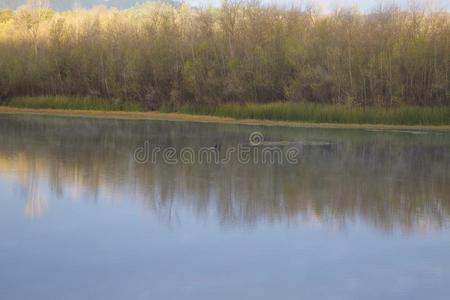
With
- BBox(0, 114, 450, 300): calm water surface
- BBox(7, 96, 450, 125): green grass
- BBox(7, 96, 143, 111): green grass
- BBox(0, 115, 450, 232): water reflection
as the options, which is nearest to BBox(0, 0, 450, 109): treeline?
BBox(7, 96, 143, 111): green grass

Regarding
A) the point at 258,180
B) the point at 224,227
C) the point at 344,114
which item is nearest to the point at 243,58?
the point at 344,114

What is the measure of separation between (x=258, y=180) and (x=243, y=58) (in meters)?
20.1

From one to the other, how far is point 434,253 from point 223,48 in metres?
26.3

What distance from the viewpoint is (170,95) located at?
3384 centimetres

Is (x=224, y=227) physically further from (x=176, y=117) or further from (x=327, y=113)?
(x=176, y=117)

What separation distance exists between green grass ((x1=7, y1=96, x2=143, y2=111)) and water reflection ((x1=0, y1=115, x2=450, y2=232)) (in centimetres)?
1344

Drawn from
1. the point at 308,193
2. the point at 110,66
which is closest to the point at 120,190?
the point at 308,193

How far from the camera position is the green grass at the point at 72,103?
34.8 m

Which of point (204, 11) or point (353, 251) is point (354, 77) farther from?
point (353, 251)

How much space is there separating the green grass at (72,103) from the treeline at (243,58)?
680mm

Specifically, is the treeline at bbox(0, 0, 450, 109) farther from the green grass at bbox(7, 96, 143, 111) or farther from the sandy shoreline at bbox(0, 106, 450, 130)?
the sandy shoreline at bbox(0, 106, 450, 130)

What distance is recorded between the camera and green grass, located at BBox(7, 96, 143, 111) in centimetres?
3478

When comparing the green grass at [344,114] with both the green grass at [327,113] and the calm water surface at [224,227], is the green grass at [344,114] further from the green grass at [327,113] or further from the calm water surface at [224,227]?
the calm water surface at [224,227]


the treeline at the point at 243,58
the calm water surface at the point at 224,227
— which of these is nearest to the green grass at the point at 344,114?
the treeline at the point at 243,58
